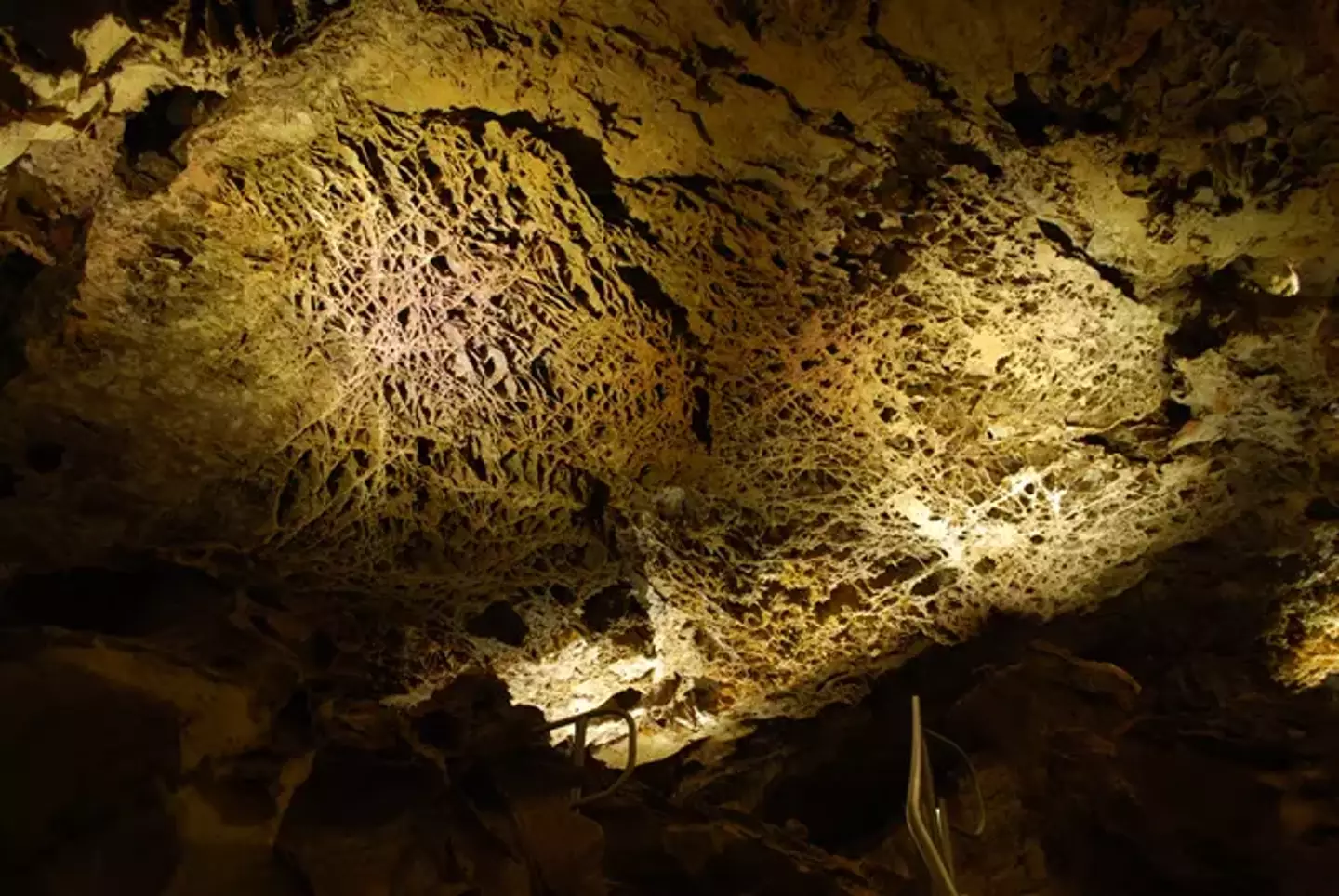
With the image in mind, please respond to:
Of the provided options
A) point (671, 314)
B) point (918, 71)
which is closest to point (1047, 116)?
point (918, 71)

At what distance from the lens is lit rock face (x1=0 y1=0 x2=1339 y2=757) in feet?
5.74

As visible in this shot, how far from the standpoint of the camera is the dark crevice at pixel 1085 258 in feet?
6.84

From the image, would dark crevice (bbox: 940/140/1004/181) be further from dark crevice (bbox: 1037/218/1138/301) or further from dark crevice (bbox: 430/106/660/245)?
dark crevice (bbox: 430/106/660/245)

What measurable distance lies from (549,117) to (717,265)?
18.8 inches

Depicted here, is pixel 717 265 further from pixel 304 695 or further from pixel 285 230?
pixel 304 695

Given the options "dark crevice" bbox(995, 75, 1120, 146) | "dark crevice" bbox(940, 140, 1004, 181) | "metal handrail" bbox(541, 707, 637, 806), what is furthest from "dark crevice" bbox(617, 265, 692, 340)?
"metal handrail" bbox(541, 707, 637, 806)

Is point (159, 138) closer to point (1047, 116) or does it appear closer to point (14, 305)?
point (14, 305)

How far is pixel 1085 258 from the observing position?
2.13m

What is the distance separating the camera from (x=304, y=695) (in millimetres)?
2506

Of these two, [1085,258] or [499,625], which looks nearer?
[1085,258]

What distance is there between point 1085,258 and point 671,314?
88 centimetres

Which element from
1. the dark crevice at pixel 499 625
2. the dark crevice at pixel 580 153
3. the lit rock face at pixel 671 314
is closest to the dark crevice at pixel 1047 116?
the lit rock face at pixel 671 314

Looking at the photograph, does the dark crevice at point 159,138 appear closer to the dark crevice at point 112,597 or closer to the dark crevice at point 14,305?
the dark crevice at point 14,305

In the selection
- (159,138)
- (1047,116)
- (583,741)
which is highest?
(159,138)
